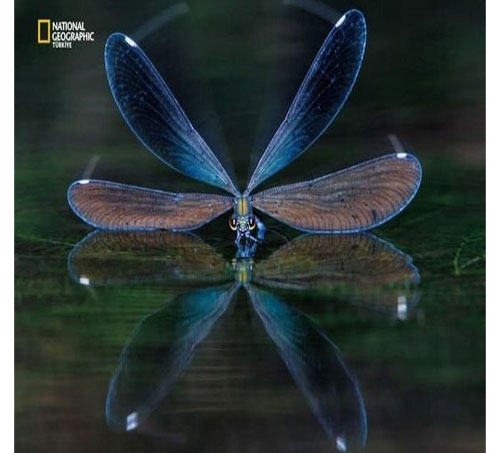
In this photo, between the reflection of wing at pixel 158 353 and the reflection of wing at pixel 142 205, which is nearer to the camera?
the reflection of wing at pixel 158 353

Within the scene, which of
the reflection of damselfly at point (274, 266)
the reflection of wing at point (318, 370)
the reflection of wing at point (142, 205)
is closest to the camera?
the reflection of wing at point (318, 370)

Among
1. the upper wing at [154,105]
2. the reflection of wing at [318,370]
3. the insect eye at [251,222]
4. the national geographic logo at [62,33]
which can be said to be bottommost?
the reflection of wing at [318,370]

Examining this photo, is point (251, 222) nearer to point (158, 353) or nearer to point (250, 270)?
point (250, 270)

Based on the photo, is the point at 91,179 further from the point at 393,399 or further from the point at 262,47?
the point at 393,399

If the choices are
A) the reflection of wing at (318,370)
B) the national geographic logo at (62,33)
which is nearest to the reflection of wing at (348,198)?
the reflection of wing at (318,370)

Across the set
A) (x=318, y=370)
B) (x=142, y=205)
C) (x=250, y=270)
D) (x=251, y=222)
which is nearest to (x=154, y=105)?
(x=142, y=205)

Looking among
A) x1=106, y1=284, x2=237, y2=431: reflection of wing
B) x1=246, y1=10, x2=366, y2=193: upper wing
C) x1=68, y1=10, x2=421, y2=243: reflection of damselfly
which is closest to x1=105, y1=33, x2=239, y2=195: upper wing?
x1=68, y1=10, x2=421, y2=243: reflection of damselfly

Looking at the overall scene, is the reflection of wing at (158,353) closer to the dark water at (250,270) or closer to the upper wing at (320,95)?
the dark water at (250,270)

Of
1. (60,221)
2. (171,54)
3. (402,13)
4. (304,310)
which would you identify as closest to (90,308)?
(60,221)
